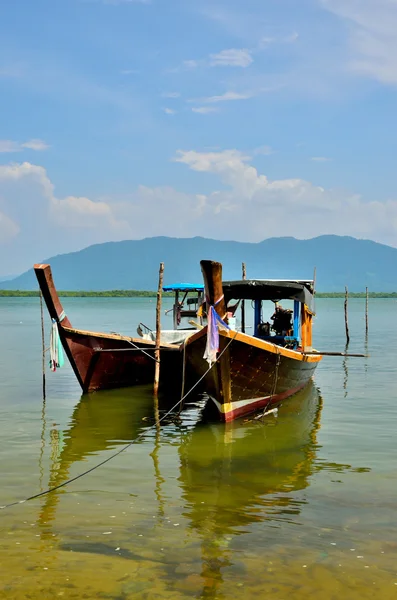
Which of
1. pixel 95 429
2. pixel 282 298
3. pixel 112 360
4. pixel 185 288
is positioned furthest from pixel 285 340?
pixel 185 288

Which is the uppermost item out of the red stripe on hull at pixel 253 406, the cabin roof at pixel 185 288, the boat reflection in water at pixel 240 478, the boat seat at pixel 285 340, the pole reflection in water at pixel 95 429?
the cabin roof at pixel 185 288

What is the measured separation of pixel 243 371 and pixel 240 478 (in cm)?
363

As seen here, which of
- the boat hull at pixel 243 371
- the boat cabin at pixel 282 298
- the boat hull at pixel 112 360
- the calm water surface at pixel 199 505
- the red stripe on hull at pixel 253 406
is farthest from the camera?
the boat hull at pixel 112 360

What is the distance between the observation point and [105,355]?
18000 millimetres

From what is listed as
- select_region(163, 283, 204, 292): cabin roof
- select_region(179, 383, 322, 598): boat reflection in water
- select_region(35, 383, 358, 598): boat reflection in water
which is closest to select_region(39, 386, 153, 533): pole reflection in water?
select_region(35, 383, 358, 598): boat reflection in water

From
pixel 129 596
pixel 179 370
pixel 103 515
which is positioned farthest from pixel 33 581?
pixel 179 370

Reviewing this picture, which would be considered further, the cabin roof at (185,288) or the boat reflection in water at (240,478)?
the cabin roof at (185,288)

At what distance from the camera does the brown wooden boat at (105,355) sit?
648 inches

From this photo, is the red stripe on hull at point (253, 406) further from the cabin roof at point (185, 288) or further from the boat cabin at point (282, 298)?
the cabin roof at point (185, 288)

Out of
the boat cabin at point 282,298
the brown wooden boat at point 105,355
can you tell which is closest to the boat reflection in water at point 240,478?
the boat cabin at point 282,298

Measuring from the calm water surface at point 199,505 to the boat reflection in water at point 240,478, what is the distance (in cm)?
3

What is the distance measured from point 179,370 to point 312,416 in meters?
4.69

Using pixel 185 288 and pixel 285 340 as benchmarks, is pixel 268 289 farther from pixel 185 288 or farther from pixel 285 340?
pixel 185 288

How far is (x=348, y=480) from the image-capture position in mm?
9977
